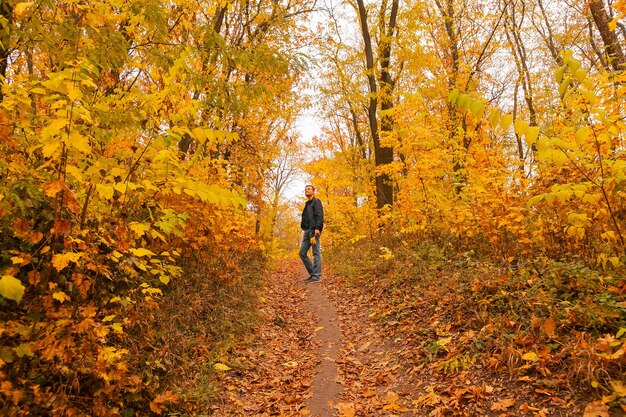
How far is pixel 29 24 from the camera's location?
3.39 m

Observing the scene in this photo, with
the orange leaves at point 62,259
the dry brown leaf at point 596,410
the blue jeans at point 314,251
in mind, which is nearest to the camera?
the orange leaves at point 62,259

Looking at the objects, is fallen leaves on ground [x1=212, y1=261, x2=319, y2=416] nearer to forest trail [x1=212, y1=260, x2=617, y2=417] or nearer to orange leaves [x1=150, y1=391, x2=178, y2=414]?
forest trail [x1=212, y1=260, x2=617, y2=417]

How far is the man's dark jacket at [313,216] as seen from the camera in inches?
384

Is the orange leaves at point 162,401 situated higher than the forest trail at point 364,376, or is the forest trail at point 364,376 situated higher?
the orange leaves at point 162,401

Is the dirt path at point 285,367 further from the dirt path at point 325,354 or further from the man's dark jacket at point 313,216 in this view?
the man's dark jacket at point 313,216

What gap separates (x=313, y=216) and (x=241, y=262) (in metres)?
2.22

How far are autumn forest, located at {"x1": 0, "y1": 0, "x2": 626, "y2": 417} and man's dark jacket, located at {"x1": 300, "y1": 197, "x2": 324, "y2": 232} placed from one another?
169 centimetres

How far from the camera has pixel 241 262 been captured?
9.56 metres

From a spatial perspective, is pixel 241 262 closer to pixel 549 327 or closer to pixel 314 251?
pixel 314 251

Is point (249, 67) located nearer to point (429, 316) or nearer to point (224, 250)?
point (224, 250)

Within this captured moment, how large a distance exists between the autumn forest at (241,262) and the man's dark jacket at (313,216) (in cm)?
169

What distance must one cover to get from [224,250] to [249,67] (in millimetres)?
3566

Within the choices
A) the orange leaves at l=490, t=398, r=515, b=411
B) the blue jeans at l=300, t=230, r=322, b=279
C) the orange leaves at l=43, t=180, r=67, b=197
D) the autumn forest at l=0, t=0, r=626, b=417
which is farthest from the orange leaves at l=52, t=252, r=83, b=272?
the blue jeans at l=300, t=230, r=322, b=279

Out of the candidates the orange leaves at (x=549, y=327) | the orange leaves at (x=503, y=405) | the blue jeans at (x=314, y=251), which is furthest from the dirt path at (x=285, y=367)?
the orange leaves at (x=549, y=327)
